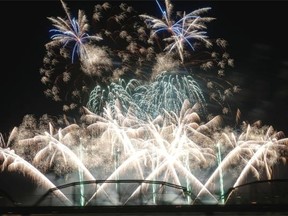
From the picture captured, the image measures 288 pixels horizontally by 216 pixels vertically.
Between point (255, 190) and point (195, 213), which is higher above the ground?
point (195, 213)

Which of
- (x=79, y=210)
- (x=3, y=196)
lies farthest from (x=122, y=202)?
(x=79, y=210)

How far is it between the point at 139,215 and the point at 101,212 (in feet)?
5.44

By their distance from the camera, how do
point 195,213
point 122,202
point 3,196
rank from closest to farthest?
point 195,213 → point 3,196 → point 122,202

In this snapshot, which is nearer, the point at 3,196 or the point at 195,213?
the point at 195,213

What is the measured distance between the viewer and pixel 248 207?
72.6 feet

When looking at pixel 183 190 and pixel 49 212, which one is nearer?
pixel 49 212

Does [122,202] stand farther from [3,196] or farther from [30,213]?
[30,213]

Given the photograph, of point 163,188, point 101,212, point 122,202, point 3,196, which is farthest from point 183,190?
point 101,212

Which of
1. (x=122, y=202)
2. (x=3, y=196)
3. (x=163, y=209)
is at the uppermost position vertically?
(x=163, y=209)

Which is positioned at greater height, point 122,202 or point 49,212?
point 49,212

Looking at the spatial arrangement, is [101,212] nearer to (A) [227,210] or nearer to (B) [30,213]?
(B) [30,213]

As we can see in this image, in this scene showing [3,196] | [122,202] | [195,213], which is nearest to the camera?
[195,213]

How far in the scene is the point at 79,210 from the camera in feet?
73.4

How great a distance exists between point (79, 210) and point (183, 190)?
14743 millimetres
